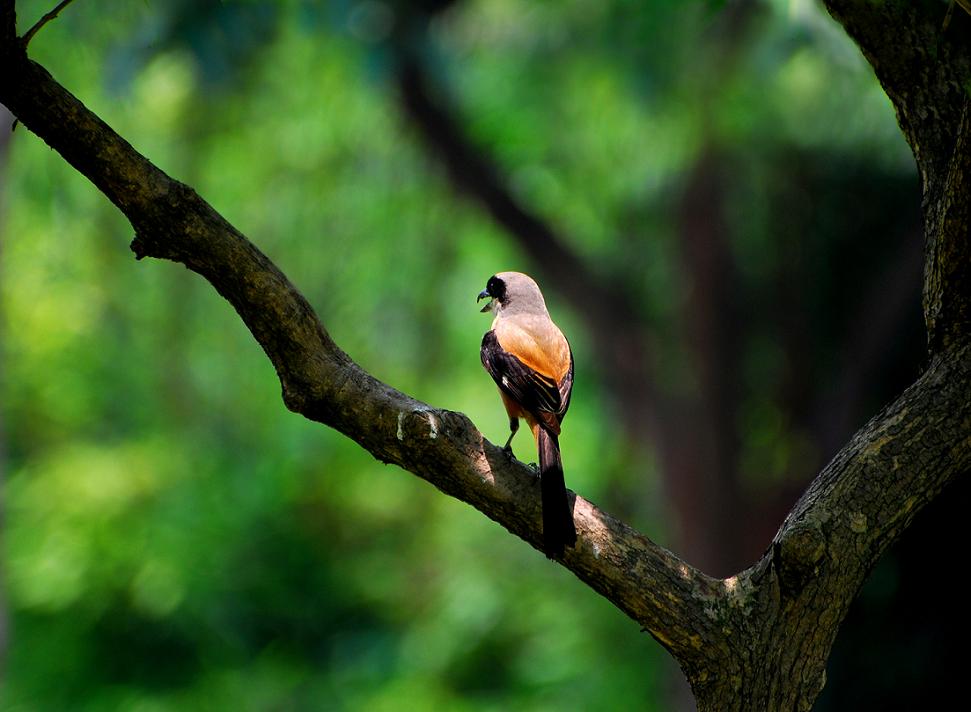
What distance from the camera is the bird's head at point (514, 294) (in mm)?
4340

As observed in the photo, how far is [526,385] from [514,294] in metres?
0.68

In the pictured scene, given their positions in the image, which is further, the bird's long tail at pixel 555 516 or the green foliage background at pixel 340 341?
the green foliage background at pixel 340 341

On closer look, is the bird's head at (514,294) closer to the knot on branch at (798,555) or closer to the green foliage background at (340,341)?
the knot on branch at (798,555)

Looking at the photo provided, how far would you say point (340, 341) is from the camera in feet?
32.7

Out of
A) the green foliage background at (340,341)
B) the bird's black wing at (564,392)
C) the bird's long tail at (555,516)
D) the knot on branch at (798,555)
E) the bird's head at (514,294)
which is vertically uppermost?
the green foliage background at (340,341)

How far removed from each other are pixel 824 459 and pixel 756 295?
1657mm

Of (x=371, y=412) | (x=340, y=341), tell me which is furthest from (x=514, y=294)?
(x=340, y=341)

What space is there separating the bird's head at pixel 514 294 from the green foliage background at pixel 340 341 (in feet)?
8.20

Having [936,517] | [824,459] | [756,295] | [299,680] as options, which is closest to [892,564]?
[936,517]

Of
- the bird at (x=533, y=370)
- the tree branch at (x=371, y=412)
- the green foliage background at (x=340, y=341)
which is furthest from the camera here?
the green foliage background at (x=340, y=341)

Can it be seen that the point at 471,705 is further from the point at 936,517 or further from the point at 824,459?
the point at 936,517

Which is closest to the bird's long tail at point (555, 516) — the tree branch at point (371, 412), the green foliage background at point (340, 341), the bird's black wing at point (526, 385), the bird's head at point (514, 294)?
the tree branch at point (371, 412)

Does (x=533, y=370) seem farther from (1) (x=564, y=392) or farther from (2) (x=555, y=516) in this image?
(2) (x=555, y=516)

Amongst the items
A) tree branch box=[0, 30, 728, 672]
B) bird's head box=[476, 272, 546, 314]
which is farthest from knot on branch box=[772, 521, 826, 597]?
bird's head box=[476, 272, 546, 314]
